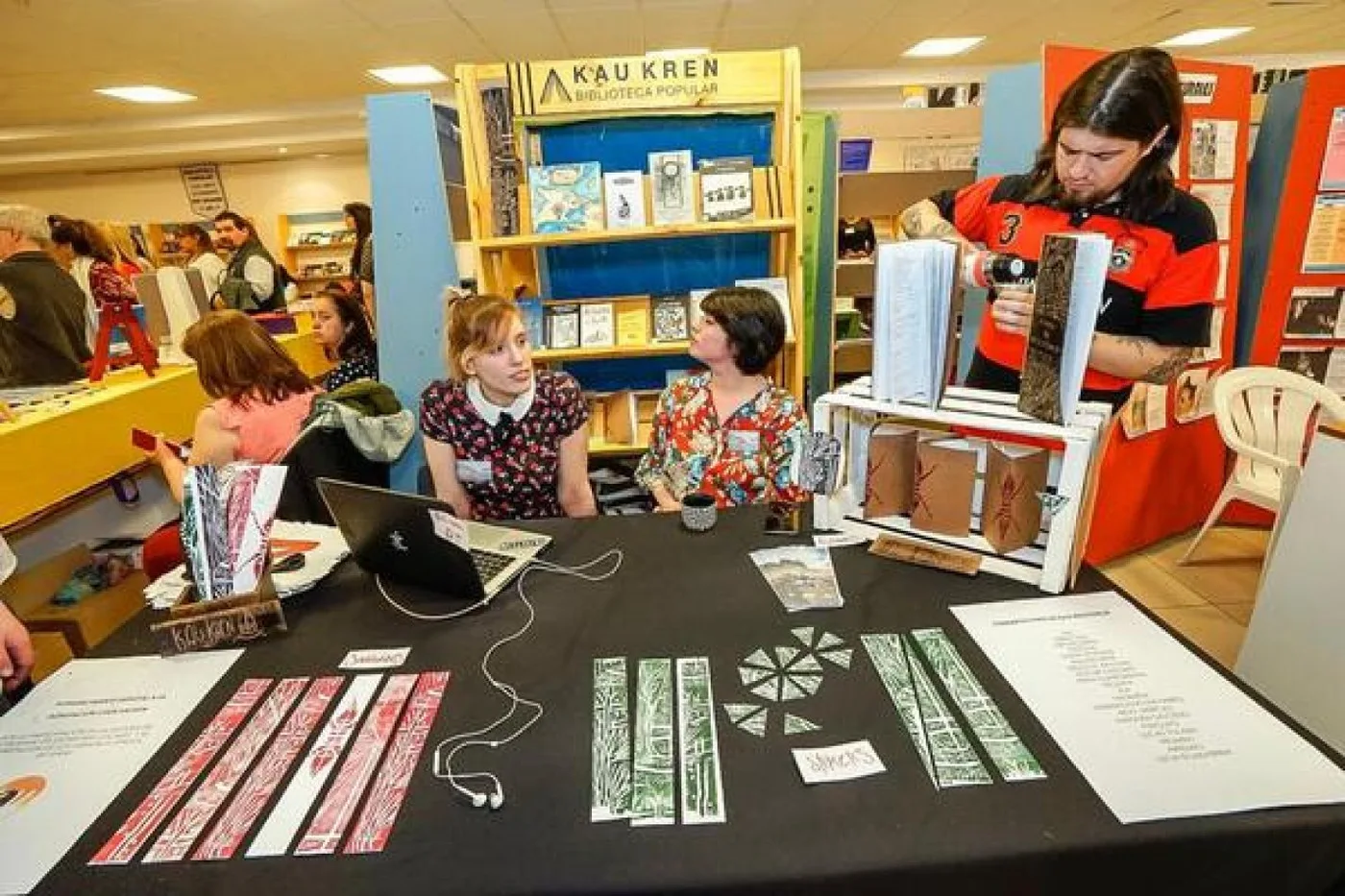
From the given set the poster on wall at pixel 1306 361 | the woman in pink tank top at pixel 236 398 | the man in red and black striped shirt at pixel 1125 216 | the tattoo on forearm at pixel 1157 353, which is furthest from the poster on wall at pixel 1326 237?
the woman in pink tank top at pixel 236 398

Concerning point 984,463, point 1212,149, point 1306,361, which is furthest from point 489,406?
point 1306,361

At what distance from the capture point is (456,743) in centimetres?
87

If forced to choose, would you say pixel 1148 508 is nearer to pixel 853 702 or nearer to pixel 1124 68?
pixel 1124 68

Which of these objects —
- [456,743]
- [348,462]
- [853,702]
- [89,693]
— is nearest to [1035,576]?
[853,702]

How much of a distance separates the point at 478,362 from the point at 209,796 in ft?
3.85

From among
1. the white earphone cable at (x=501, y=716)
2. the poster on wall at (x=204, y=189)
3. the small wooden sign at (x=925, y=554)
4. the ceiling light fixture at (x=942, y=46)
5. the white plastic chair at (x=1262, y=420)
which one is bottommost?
the white plastic chair at (x=1262, y=420)

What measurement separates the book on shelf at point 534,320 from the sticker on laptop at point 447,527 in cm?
166

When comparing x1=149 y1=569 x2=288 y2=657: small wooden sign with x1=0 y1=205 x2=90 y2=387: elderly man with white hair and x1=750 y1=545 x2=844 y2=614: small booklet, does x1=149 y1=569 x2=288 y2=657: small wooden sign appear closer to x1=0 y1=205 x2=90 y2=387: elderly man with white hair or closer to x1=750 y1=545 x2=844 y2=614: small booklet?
x1=750 y1=545 x2=844 y2=614: small booklet

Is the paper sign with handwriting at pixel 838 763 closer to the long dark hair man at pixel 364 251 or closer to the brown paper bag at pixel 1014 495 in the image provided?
the brown paper bag at pixel 1014 495

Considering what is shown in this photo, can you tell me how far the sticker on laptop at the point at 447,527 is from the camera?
3.62 feet

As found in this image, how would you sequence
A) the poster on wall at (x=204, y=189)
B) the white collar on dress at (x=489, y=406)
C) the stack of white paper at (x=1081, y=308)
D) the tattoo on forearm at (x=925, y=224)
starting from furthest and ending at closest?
the poster on wall at (x=204, y=189) → the white collar on dress at (x=489, y=406) → the tattoo on forearm at (x=925, y=224) → the stack of white paper at (x=1081, y=308)

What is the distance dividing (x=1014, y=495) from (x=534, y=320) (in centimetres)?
202

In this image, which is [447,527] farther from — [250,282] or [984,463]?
[250,282]

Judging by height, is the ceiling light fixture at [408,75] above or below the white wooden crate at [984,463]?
above
